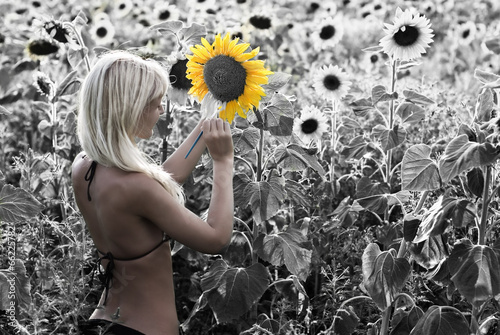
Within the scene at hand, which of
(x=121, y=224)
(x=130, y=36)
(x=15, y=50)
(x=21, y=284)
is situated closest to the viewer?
(x=121, y=224)

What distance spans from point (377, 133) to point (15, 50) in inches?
140

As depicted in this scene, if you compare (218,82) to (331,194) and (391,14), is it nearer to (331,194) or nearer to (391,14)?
(331,194)

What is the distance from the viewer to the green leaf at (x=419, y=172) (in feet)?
7.10

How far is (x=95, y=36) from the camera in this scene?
14.9 feet

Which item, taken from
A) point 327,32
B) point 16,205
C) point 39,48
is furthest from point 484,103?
point 39,48

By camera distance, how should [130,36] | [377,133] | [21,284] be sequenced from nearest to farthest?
[21,284], [377,133], [130,36]

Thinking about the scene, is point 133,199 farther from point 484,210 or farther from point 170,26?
point 170,26

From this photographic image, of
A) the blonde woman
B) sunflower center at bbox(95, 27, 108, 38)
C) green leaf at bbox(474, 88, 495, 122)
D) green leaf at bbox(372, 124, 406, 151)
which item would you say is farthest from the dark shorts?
sunflower center at bbox(95, 27, 108, 38)

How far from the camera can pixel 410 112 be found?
2.78 m

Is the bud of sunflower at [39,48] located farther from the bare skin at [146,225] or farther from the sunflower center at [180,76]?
the bare skin at [146,225]

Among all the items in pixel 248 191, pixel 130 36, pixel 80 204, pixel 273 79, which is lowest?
pixel 130 36

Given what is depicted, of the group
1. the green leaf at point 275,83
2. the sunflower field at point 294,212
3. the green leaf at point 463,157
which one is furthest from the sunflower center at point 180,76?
the green leaf at point 463,157

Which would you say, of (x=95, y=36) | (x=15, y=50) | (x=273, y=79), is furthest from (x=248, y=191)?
(x=15, y=50)

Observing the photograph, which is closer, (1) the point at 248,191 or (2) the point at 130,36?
(1) the point at 248,191
